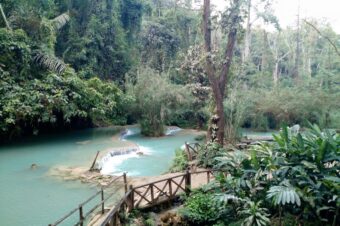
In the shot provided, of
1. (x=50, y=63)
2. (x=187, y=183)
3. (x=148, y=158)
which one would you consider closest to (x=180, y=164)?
(x=187, y=183)

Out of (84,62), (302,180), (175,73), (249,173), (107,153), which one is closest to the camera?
(302,180)

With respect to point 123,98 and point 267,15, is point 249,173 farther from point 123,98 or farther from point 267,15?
point 123,98

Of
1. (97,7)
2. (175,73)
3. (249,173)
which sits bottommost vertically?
(249,173)

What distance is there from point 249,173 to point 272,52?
34.2 m

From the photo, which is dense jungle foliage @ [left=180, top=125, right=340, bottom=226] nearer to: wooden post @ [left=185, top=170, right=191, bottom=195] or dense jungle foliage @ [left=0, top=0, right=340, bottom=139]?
wooden post @ [left=185, top=170, right=191, bottom=195]

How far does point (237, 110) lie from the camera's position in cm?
1691

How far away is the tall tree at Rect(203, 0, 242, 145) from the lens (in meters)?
12.9

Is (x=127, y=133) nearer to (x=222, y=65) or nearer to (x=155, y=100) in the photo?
(x=155, y=100)

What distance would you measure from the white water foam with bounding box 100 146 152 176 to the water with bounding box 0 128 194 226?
0.16 ft

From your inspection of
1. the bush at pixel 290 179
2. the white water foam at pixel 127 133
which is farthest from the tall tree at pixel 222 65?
the white water foam at pixel 127 133

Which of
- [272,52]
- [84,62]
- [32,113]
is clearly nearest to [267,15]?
[32,113]

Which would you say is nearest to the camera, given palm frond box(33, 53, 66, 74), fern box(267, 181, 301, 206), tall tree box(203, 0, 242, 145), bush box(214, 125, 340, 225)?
fern box(267, 181, 301, 206)

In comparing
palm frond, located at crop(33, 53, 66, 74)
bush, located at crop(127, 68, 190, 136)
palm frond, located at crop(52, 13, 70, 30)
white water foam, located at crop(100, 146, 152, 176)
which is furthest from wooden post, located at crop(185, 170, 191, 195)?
palm frond, located at crop(52, 13, 70, 30)

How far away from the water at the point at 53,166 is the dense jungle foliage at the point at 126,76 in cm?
138
